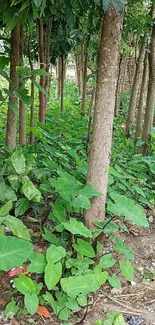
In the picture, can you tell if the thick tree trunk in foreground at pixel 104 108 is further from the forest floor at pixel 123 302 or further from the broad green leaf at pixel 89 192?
the forest floor at pixel 123 302

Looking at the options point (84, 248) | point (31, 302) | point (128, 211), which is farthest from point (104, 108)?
point (31, 302)

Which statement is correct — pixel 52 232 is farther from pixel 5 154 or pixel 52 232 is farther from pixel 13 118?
pixel 13 118

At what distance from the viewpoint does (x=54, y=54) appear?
7.33 m

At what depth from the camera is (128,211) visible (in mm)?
2479

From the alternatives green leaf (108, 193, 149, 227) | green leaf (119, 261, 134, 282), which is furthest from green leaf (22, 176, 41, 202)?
green leaf (119, 261, 134, 282)

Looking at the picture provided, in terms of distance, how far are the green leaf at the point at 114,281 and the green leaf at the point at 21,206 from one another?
0.84 meters

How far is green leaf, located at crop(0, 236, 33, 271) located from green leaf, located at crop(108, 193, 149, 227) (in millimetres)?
703

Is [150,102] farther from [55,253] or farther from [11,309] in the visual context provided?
[11,309]

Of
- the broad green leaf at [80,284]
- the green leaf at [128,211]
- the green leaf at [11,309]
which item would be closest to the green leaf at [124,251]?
the green leaf at [128,211]

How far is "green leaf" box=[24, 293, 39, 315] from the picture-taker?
2.11 metres

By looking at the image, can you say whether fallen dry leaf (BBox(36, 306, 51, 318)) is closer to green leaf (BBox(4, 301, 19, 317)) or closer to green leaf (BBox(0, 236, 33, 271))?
green leaf (BBox(4, 301, 19, 317))

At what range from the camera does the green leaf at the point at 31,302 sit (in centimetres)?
211

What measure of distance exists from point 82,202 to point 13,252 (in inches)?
25.8

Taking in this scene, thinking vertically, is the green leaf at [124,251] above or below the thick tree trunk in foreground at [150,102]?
below
